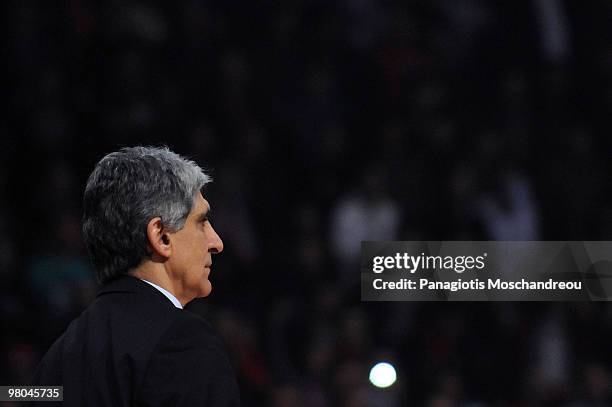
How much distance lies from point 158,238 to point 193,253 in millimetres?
57

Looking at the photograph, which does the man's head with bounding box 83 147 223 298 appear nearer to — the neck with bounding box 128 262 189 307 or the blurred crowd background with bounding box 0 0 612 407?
the neck with bounding box 128 262 189 307

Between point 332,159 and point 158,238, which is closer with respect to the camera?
point 158,238

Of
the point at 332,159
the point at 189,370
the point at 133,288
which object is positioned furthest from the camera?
the point at 332,159

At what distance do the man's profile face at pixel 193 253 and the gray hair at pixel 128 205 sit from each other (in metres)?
0.02

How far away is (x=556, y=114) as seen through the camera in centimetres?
415

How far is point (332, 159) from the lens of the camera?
13.4 feet

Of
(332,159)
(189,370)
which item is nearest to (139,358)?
(189,370)

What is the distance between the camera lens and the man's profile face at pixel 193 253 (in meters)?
1.17

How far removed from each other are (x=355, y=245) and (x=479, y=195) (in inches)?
20.7

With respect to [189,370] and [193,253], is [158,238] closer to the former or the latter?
[193,253]

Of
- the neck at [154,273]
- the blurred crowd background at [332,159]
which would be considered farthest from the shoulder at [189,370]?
the blurred crowd background at [332,159]

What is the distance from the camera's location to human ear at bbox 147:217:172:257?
3.75 ft

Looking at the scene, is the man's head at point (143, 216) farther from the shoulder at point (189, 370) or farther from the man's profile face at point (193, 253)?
the shoulder at point (189, 370)

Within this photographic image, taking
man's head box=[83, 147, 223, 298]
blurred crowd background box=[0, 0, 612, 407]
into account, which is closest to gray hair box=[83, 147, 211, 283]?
man's head box=[83, 147, 223, 298]
